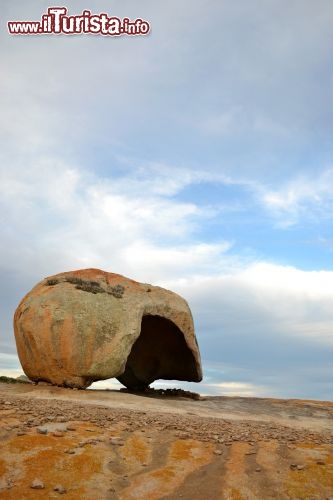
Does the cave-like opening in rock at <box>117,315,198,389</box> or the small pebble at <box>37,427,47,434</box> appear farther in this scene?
the cave-like opening in rock at <box>117,315,198,389</box>

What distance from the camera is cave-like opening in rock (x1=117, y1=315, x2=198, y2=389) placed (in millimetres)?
23375

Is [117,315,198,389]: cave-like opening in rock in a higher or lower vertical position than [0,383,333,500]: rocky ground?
higher

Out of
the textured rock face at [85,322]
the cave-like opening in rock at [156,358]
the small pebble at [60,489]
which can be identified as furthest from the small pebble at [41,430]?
the cave-like opening in rock at [156,358]

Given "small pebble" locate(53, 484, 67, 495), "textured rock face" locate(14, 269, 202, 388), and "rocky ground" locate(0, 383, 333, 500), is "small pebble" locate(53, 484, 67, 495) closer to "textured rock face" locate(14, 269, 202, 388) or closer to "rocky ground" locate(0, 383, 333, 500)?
"rocky ground" locate(0, 383, 333, 500)

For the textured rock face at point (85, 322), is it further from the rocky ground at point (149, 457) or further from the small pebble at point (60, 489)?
the small pebble at point (60, 489)

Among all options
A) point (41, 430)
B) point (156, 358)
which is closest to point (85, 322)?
point (156, 358)

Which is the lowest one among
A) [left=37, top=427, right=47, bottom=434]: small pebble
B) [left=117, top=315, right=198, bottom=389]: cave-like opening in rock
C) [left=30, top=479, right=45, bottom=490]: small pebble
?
[left=30, top=479, right=45, bottom=490]: small pebble

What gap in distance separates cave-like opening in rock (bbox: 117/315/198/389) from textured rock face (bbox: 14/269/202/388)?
2.57 metres

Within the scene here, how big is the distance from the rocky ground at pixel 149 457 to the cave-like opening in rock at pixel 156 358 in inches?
456

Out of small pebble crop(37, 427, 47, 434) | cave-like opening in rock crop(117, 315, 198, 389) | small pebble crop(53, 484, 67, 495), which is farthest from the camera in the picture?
cave-like opening in rock crop(117, 315, 198, 389)

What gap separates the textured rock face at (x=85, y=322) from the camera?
682 inches

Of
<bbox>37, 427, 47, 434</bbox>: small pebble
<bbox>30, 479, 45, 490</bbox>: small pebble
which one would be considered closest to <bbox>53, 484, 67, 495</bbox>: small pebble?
<bbox>30, 479, 45, 490</bbox>: small pebble

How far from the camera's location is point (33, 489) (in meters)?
6.96

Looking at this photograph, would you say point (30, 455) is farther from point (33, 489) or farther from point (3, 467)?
point (33, 489)
